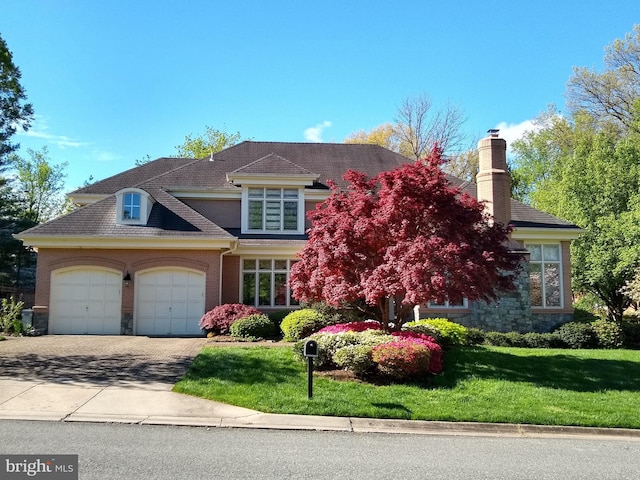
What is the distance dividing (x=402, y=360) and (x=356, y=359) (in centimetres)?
98

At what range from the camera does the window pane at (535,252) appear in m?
20.6

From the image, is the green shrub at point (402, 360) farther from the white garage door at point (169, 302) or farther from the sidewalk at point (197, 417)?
the white garage door at point (169, 302)

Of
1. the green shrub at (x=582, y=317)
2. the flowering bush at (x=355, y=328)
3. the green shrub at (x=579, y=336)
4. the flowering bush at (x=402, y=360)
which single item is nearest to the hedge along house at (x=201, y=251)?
the green shrub at (x=582, y=317)

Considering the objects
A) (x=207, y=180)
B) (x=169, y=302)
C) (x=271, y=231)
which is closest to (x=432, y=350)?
(x=169, y=302)

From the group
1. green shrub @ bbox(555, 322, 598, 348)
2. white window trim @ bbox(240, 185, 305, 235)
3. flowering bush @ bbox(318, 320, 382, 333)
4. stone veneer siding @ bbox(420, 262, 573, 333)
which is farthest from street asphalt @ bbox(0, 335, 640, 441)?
stone veneer siding @ bbox(420, 262, 573, 333)

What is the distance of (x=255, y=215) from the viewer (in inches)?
842

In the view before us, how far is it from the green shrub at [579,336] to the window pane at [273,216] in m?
11.8

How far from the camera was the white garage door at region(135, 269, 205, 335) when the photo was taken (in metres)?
18.2

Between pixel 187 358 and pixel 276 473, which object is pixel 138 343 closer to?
pixel 187 358

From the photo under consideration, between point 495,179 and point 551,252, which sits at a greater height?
point 495,179

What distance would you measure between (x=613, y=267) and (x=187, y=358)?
1946cm

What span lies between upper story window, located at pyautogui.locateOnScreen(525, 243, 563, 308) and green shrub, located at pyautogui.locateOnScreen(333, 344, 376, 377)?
12.2 meters

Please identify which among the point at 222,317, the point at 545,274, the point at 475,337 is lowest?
the point at 475,337

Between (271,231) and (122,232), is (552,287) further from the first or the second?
(122,232)
